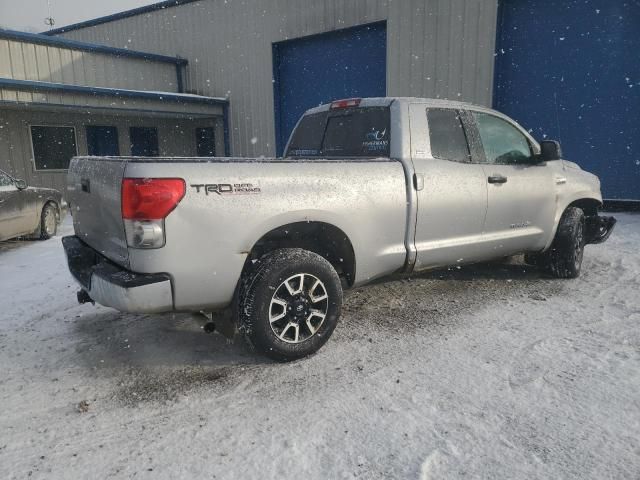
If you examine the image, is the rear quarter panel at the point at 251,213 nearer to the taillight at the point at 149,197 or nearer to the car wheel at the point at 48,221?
the taillight at the point at 149,197

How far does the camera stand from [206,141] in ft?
60.4

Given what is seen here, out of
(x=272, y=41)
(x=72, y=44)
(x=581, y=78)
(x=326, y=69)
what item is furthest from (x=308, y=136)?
(x=72, y=44)

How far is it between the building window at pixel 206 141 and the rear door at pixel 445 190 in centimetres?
1507

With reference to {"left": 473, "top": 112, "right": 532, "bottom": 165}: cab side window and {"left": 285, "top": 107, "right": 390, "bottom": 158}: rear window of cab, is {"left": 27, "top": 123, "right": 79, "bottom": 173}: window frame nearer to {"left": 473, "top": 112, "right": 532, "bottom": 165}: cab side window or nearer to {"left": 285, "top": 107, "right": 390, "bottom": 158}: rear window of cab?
{"left": 285, "top": 107, "right": 390, "bottom": 158}: rear window of cab

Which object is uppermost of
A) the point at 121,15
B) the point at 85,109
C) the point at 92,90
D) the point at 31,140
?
the point at 121,15

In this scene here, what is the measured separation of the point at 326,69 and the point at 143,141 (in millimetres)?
7386

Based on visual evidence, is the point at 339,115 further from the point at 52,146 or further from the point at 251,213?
the point at 52,146

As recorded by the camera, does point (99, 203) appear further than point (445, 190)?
No

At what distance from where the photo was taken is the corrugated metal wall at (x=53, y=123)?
1359 centimetres

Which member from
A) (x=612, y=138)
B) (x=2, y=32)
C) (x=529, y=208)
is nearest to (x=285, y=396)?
(x=529, y=208)

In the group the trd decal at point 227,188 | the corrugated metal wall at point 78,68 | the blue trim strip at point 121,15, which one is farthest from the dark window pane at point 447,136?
the blue trim strip at point 121,15

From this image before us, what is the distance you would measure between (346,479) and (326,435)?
0.36 meters

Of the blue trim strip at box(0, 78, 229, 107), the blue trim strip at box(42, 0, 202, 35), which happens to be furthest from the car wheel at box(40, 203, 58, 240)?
the blue trim strip at box(42, 0, 202, 35)

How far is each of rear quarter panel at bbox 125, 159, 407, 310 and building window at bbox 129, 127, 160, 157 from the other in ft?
49.9
